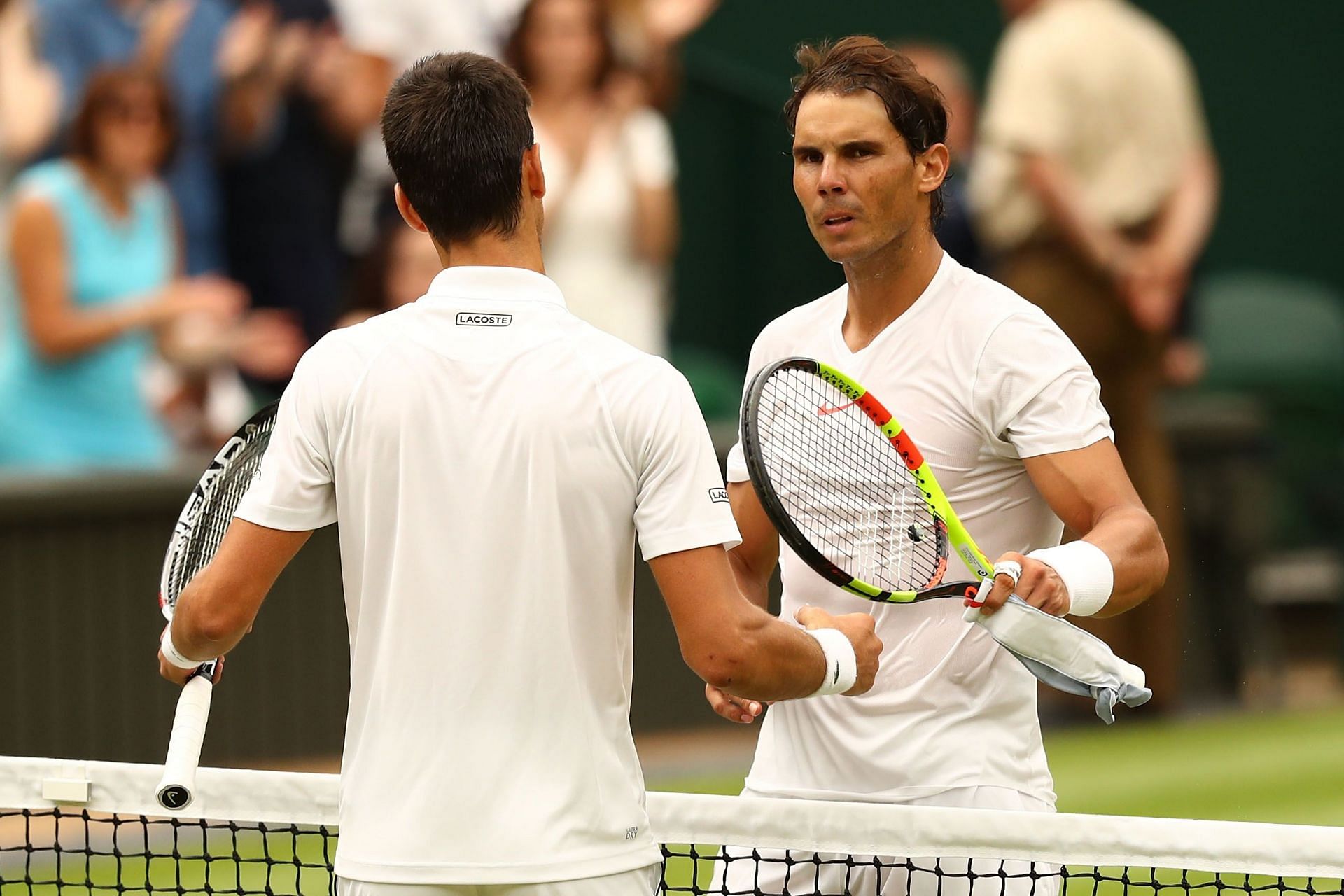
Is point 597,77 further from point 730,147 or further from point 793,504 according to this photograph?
point 793,504

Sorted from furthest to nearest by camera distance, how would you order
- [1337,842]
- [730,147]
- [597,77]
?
[730,147]
[597,77]
[1337,842]

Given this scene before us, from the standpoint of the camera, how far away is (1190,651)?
9.01m

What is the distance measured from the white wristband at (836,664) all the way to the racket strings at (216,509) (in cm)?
90

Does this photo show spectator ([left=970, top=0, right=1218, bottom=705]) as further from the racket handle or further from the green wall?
the racket handle

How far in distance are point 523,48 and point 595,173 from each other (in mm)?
529

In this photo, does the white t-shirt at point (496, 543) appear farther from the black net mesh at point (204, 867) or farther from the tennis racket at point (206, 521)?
the black net mesh at point (204, 867)

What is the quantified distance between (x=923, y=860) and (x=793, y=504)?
0.58m

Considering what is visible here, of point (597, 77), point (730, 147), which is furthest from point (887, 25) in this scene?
point (597, 77)

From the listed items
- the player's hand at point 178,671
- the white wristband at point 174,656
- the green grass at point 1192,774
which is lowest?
the green grass at point 1192,774

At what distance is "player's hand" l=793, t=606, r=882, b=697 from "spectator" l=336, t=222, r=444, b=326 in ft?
15.1

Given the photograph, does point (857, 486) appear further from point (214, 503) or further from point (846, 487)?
point (214, 503)

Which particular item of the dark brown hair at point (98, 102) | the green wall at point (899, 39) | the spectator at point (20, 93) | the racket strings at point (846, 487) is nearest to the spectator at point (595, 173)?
the dark brown hair at point (98, 102)

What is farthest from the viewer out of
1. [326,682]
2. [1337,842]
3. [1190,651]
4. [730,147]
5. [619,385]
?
[730,147]

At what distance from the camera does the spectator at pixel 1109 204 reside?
848cm
